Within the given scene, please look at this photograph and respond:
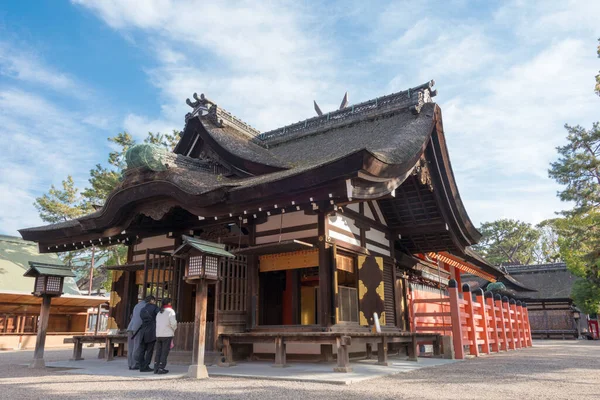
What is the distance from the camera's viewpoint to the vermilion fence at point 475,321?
32.9 feet

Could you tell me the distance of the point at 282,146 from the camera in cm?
1432

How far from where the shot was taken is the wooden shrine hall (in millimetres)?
8359

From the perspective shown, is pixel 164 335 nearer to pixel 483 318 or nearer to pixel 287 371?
pixel 287 371

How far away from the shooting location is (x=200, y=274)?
690cm

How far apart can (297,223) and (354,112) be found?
5928 mm

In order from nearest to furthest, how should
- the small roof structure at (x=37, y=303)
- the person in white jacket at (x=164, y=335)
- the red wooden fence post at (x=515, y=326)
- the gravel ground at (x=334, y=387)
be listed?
the gravel ground at (x=334, y=387), the person in white jacket at (x=164, y=335), the red wooden fence post at (x=515, y=326), the small roof structure at (x=37, y=303)

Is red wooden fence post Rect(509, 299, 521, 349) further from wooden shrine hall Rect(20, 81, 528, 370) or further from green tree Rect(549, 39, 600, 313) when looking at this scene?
green tree Rect(549, 39, 600, 313)

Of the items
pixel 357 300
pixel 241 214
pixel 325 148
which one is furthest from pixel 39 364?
pixel 325 148

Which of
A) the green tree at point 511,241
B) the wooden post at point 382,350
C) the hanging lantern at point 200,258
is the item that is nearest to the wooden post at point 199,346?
the hanging lantern at point 200,258

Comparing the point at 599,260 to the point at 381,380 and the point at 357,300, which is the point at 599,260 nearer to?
the point at 357,300

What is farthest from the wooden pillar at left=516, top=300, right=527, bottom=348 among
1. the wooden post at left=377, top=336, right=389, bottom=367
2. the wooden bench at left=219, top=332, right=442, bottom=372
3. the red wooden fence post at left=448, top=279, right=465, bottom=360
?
the wooden post at left=377, top=336, right=389, bottom=367

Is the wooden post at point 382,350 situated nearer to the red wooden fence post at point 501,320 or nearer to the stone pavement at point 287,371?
the stone pavement at point 287,371

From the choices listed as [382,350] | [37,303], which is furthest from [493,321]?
[37,303]

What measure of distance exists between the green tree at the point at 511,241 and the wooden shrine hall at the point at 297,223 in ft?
124
